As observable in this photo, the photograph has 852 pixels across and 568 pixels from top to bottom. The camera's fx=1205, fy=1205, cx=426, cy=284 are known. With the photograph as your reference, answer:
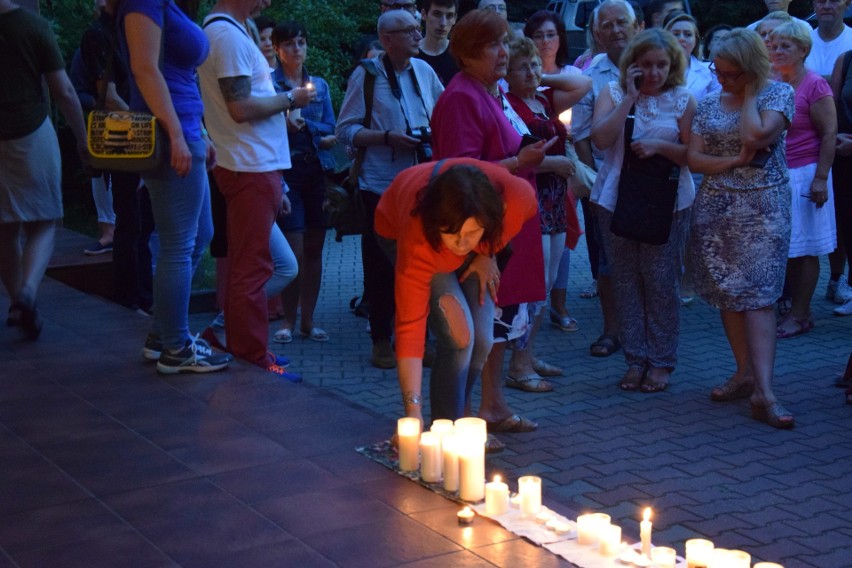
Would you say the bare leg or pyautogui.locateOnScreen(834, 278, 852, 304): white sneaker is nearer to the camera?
the bare leg

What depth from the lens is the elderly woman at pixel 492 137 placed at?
5.47 m

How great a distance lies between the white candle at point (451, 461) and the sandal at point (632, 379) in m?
2.63

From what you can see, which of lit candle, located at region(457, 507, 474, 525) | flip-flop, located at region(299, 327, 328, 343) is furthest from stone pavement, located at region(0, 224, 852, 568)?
flip-flop, located at region(299, 327, 328, 343)

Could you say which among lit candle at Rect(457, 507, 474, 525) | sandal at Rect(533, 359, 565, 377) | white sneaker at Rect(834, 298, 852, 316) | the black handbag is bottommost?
white sneaker at Rect(834, 298, 852, 316)

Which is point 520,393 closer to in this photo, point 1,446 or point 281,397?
point 281,397

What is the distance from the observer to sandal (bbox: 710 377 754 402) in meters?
6.47

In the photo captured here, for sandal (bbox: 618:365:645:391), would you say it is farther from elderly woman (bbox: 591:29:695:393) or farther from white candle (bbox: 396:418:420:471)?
white candle (bbox: 396:418:420:471)

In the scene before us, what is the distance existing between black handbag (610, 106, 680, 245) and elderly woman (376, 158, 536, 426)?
1809mm

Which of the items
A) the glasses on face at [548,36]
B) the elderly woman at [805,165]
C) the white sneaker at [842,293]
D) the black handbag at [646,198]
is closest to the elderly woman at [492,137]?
the black handbag at [646,198]

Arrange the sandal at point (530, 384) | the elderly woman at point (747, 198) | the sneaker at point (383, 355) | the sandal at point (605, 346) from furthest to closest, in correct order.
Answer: the sandal at point (605, 346) < the sneaker at point (383, 355) < the sandal at point (530, 384) < the elderly woman at point (747, 198)

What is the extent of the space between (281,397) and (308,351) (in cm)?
218

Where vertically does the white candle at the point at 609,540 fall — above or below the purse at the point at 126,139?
below

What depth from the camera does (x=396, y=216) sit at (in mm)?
4629

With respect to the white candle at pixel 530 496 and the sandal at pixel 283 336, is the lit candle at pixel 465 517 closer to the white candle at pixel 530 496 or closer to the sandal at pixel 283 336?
the white candle at pixel 530 496
